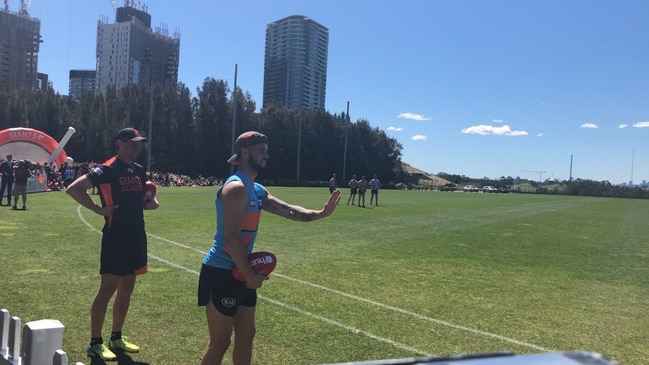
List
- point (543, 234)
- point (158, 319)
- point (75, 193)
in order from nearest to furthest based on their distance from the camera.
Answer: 1. point (75, 193)
2. point (158, 319)
3. point (543, 234)

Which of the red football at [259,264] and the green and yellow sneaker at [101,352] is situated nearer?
the red football at [259,264]

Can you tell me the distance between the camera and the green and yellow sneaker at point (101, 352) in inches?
172

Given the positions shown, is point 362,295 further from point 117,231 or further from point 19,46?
point 19,46

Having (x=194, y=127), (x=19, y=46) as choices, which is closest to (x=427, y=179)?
(x=194, y=127)

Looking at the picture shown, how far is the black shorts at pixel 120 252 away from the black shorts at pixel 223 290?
1425 millimetres

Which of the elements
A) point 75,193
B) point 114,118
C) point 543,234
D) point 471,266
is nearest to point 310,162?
point 114,118

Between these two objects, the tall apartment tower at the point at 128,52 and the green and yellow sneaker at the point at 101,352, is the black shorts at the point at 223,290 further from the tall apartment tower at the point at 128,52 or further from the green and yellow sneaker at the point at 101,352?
the tall apartment tower at the point at 128,52

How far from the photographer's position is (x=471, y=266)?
10.2m

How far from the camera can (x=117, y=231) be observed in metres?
4.43

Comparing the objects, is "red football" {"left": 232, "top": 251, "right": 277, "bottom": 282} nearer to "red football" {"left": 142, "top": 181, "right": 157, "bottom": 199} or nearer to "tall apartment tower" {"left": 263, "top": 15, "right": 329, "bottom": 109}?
"red football" {"left": 142, "top": 181, "right": 157, "bottom": 199}

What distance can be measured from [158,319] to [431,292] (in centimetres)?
421

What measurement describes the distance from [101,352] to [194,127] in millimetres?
65203

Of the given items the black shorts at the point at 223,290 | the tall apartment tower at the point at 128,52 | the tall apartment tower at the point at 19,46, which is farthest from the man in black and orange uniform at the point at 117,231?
the tall apartment tower at the point at 19,46

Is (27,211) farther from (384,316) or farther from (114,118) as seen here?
(114,118)
